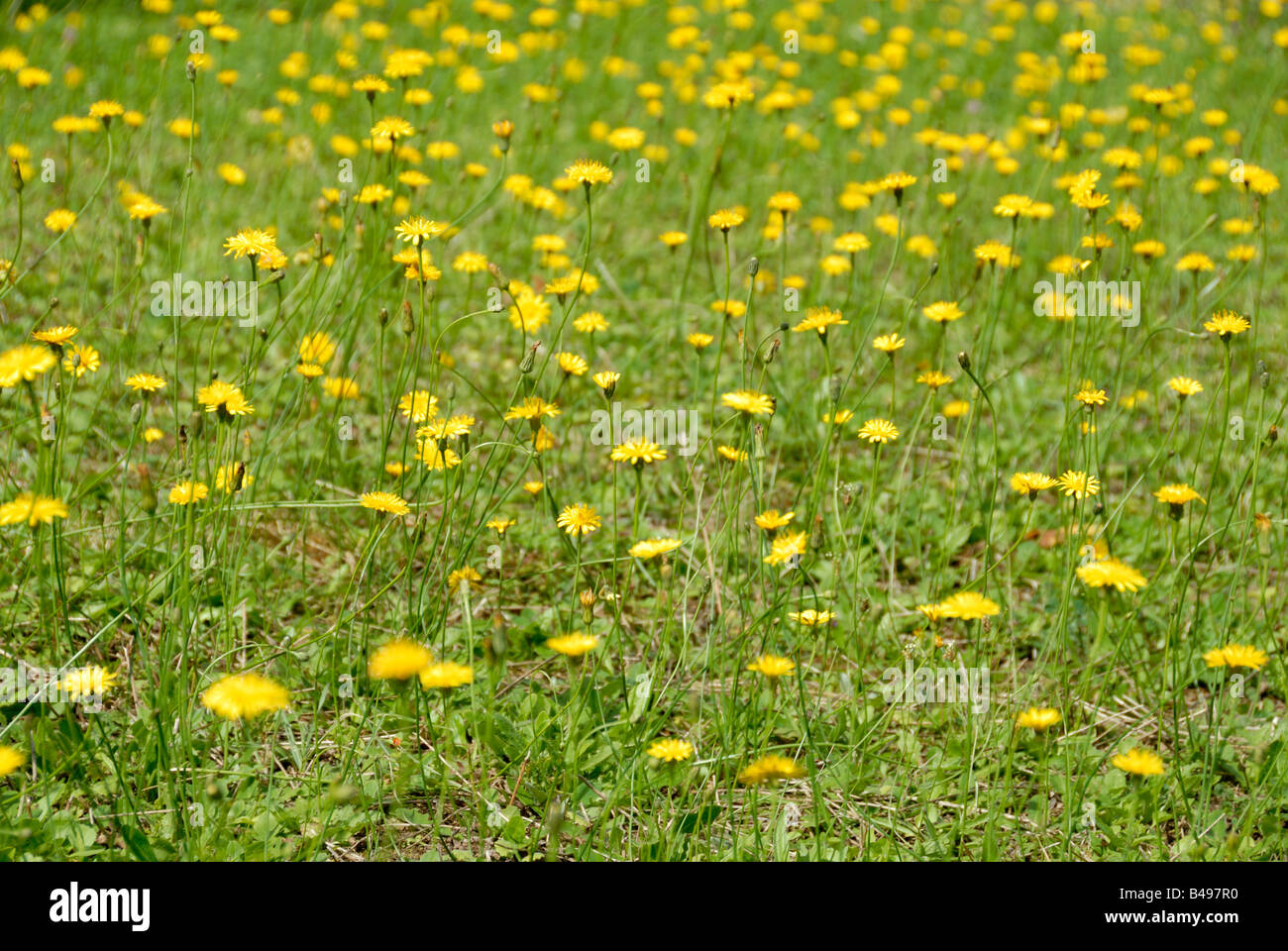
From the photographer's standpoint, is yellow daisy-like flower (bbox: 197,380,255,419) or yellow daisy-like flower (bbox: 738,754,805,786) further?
yellow daisy-like flower (bbox: 197,380,255,419)

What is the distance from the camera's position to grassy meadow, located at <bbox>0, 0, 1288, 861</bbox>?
2.01 metres

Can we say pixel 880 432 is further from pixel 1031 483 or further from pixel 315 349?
pixel 315 349

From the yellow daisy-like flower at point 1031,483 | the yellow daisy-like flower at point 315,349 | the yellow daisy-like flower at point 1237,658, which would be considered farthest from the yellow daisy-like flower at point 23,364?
the yellow daisy-like flower at point 1237,658

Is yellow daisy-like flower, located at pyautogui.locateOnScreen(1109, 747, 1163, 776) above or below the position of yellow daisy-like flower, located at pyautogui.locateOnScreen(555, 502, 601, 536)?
below

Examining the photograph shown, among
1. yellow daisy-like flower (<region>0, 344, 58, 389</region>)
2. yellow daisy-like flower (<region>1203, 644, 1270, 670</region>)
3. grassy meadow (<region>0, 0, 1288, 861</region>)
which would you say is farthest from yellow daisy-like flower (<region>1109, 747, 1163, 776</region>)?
yellow daisy-like flower (<region>0, 344, 58, 389</region>)

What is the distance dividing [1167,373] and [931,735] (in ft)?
6.82

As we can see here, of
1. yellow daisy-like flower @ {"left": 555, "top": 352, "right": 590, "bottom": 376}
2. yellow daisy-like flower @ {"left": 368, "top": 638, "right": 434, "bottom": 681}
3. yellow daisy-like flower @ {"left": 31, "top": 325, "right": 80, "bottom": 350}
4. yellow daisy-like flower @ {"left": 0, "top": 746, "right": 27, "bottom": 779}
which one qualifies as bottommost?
yellow daisy-like flower @ {"left": 0, "top": 746, "right": 27, "bottom": 779}

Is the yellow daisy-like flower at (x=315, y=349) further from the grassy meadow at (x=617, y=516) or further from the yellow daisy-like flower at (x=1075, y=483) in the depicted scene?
the yellow daisy-like flower at (x=1075, y=483)

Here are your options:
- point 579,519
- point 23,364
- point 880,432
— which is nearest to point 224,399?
point 23,364

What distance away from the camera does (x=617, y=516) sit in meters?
3.01

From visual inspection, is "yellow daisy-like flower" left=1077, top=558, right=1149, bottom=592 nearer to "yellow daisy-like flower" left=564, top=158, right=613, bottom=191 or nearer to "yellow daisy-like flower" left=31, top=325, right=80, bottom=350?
"yellow daisy-like flower" left=564, top=158, right=613, bottom=191

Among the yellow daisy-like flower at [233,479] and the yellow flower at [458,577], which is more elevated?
the yellow daisy-like flower at [233,479]

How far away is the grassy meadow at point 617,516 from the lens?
2010mm
